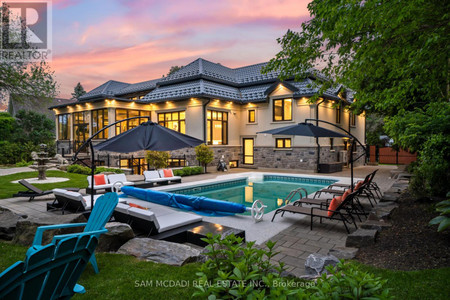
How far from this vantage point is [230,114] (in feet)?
68.4

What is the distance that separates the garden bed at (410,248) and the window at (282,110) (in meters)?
14.7

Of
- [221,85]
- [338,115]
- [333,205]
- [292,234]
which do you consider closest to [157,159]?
[221,85]

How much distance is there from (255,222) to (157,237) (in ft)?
8.71

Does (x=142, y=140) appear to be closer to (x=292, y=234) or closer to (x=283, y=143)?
(x=292, y=234)

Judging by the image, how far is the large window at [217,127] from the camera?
63.1 feet

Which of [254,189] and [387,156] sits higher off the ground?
[387,156]

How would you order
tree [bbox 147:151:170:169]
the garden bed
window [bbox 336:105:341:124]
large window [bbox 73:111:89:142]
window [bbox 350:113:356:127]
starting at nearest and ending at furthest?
the garden bed < tree [bbox 147:151:170:169] < window [bbox 336:105:341:124] < large window [bbox 73:111:89:142] < window [bbox 350:113:356:127]

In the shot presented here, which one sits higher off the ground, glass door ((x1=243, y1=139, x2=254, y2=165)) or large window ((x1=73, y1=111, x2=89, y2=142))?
large window ((x1=73, y1=111, x2=89, y2=142))

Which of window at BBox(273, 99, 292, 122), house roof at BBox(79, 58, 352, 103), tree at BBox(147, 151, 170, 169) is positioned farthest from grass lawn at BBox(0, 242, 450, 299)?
window at BBox(273, 99, 292, 122)

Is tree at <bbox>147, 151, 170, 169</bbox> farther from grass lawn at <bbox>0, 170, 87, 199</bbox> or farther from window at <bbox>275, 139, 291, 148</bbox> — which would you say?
window at <bbox>275, 139, 291, 148</bbox>

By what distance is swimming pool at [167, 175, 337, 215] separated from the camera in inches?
415

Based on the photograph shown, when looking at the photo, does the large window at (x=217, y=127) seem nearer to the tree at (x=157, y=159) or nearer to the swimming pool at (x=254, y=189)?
the tree at (x=157, y=159)

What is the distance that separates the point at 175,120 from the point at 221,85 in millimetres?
4800

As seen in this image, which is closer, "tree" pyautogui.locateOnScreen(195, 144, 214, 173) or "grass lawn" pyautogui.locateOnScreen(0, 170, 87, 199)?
"grass lawn" pyautogui.locateOnScreen(0, 170, 87, 199)
